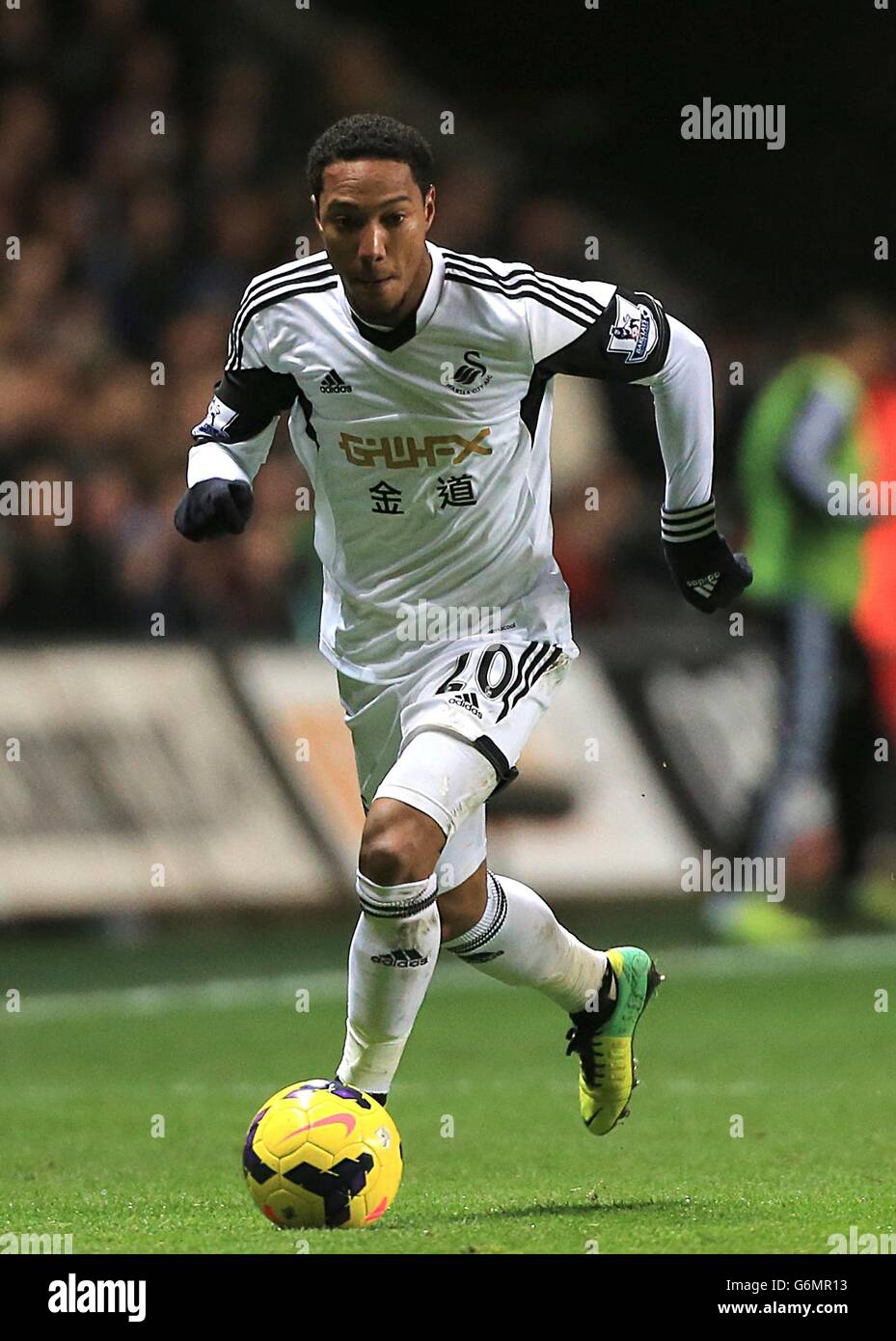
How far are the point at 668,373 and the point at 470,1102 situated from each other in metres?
2.57

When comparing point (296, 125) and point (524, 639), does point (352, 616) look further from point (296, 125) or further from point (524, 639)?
point (296, 125)

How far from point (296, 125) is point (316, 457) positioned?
454 inches

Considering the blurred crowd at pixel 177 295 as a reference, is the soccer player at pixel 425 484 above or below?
below

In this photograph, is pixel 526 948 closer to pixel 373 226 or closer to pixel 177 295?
pixel 373 226

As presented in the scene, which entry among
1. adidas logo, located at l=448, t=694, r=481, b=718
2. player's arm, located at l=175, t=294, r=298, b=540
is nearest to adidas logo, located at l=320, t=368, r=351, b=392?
player's arm, located at l=175, t=294, r=298, b=540

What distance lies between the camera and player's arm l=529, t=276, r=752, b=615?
214 inches

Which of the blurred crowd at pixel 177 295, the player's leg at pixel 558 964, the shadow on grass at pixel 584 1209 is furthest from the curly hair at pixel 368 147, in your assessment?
the blurred crowd at pixel 177 295

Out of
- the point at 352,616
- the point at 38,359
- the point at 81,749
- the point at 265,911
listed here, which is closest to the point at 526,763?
the point at 265,911

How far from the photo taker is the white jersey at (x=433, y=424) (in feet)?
17.8

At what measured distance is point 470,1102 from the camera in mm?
7133

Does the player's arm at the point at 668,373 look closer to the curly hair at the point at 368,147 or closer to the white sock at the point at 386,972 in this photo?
the curly hair at the point at 368,147

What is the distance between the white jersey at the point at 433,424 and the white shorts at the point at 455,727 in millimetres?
63

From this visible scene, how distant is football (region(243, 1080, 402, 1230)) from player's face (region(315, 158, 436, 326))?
177 cm

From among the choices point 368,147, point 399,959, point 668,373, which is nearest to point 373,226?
point 368,147
